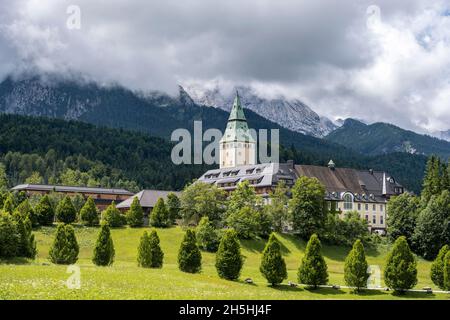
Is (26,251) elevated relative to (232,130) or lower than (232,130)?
lower

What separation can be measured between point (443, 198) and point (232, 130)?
8760 centimetres

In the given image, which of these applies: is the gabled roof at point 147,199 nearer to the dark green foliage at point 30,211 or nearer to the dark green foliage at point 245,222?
the dark green foliage at point 30,211

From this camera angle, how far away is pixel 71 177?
181 meters

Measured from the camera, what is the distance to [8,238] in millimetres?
64500

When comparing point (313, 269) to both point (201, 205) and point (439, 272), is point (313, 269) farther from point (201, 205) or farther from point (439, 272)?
point (201, 205)

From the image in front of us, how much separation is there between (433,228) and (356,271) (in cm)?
4122

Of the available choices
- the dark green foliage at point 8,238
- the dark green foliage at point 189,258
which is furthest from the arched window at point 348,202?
the dark green foliage at point 8,238

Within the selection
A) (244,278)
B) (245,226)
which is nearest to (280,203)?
(245,226)

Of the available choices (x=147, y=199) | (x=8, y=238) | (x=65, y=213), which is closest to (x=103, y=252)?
(x=8, y=238)

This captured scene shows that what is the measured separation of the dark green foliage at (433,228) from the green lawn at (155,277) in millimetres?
4238

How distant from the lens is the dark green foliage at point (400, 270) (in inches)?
2557

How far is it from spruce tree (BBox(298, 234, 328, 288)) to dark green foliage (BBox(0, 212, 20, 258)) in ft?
101
